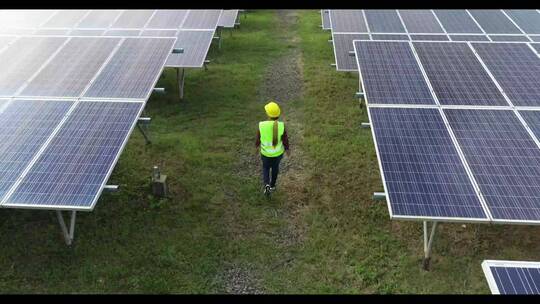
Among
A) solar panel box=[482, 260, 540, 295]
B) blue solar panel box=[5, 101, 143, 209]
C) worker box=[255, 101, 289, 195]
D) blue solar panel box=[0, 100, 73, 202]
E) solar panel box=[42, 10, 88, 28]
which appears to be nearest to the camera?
solar panel box=[482, 260, 540, 295]

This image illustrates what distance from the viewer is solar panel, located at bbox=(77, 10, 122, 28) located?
13416mm

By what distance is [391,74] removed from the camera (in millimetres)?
8180

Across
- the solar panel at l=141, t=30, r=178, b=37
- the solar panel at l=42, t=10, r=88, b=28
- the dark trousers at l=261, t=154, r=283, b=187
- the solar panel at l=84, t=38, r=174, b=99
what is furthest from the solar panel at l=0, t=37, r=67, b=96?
the dark trousers at l=261, t=154, r=283, b=187

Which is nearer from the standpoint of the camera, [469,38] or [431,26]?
[469,38]

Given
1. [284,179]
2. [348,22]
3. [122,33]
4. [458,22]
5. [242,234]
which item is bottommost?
[242,234]

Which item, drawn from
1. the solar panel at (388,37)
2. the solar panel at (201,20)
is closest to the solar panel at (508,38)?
the solar panel at (388,37)

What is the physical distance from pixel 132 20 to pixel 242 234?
9379mm

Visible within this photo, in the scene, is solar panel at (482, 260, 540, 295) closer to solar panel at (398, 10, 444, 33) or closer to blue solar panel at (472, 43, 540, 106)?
blue solar panel at (472, 43, 540, 106)

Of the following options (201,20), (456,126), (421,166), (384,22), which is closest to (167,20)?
(201,20)

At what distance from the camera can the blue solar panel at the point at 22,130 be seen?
625 centimetres

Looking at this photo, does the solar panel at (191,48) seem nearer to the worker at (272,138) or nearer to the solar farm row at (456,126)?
the worker at (272,138)

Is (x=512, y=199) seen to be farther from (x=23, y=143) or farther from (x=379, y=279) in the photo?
(x=23, y=143)

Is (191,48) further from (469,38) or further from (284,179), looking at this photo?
(469,38)

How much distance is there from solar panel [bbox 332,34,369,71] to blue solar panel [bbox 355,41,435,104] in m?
2.07
